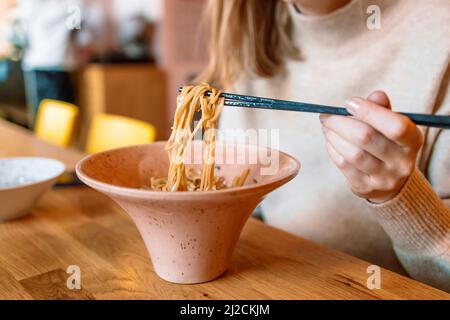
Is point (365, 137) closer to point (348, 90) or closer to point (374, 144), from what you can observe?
point (374, 144)

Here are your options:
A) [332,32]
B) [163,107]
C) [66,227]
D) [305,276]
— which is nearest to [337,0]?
[332,32]

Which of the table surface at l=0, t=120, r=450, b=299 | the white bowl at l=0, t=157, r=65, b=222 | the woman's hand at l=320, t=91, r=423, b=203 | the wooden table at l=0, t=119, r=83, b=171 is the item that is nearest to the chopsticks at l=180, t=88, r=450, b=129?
the woman's hand at l=320, t=91, r=423, b=203

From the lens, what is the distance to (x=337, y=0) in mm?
1158

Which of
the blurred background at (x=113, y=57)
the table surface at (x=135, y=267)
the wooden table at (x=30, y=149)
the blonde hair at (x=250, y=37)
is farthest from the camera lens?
the blurred background at (x=113, y=57)

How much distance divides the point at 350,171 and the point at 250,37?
72cm

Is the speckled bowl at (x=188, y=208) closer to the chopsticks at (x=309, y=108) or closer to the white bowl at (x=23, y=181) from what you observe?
the chopsticks at (x=309, y=108)

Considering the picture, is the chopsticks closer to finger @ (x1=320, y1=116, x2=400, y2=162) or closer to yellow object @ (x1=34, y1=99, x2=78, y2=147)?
finger @ (x1=320, y1=116, x2=400, y2=162)

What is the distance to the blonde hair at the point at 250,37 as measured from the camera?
1280 millimetres

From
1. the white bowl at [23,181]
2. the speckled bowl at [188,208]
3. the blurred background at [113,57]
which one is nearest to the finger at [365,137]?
the speckled bowl at [188,208]

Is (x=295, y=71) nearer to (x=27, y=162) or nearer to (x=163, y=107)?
(x=27, y=162)

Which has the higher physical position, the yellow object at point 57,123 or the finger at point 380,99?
the finger at point 380,99

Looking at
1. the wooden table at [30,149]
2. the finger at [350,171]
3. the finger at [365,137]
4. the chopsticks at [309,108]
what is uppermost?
the chopsticks at [309,108]

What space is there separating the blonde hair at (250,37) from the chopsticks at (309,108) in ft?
1.75

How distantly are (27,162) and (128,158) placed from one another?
0.40m
